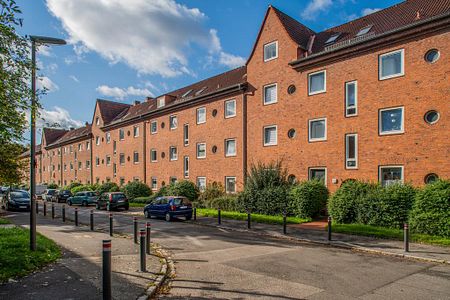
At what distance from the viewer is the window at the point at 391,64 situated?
16.5 m

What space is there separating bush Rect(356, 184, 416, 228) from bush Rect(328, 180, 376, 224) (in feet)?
1.38

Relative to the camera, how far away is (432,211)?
12.5m

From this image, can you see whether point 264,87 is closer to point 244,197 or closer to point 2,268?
point 244,197

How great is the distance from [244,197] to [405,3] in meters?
15.1

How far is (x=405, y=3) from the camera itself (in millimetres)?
19422

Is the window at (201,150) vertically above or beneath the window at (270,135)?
beneath

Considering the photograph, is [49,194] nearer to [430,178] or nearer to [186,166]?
[186,166]

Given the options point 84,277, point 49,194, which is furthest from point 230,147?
point 49,194

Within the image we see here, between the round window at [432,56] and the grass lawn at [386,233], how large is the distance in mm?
8288

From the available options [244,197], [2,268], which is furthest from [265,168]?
[2,268]

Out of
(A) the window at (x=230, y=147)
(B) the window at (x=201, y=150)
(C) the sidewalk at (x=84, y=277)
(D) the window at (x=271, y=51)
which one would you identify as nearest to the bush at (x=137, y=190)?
(B) the window at (x=201, y=150)

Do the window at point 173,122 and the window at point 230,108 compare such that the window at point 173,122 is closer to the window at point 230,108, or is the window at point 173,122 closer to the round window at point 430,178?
the window at point 230,108

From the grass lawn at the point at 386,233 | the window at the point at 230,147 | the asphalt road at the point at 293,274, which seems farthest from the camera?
the window at the point at 230,147

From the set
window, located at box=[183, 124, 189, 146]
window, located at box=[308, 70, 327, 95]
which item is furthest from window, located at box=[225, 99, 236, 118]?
window, located at box=[308, 70, 327, 95]
